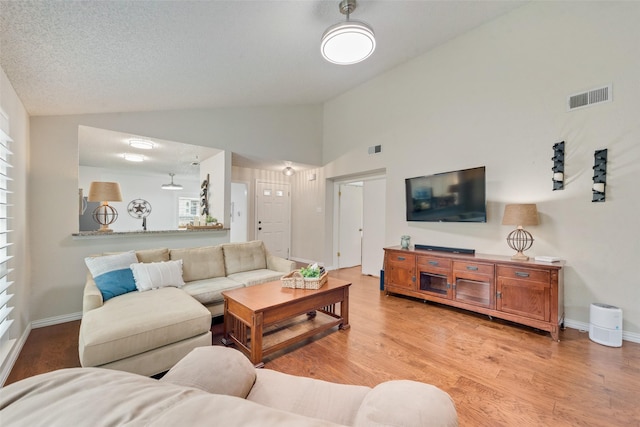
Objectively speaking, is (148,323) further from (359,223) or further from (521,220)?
(359,223)

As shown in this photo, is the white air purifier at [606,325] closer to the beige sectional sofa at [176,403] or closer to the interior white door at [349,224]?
the beige sectional sofa at [176,403]

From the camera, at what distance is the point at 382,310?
3.38 meters

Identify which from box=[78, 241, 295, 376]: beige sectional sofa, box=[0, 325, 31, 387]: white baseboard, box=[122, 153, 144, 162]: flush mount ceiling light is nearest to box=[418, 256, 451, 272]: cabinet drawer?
box=[78, 241, 295, 376]: beige sectional sofa

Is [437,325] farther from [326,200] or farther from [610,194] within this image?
[326,200]

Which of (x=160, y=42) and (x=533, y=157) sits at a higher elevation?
(x=160, y=42)

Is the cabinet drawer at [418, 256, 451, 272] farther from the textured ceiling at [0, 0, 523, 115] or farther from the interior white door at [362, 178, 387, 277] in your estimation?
the textured ceiling at [0, 0, 523, 115]

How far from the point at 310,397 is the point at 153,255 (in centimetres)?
264

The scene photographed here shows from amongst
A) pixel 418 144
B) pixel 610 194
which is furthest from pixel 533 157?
pixel 418 144

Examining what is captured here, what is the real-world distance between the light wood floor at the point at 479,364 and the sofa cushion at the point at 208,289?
0.36m

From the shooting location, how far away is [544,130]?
309cm

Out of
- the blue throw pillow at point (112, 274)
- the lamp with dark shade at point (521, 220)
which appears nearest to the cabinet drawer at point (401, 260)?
the lamp with dark shade at point (521, 220)

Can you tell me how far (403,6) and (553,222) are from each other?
300 cm

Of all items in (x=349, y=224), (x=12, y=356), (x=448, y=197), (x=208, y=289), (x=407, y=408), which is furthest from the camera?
(x=349, y=224)

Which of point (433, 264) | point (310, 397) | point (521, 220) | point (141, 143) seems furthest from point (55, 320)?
point (521, 220)
